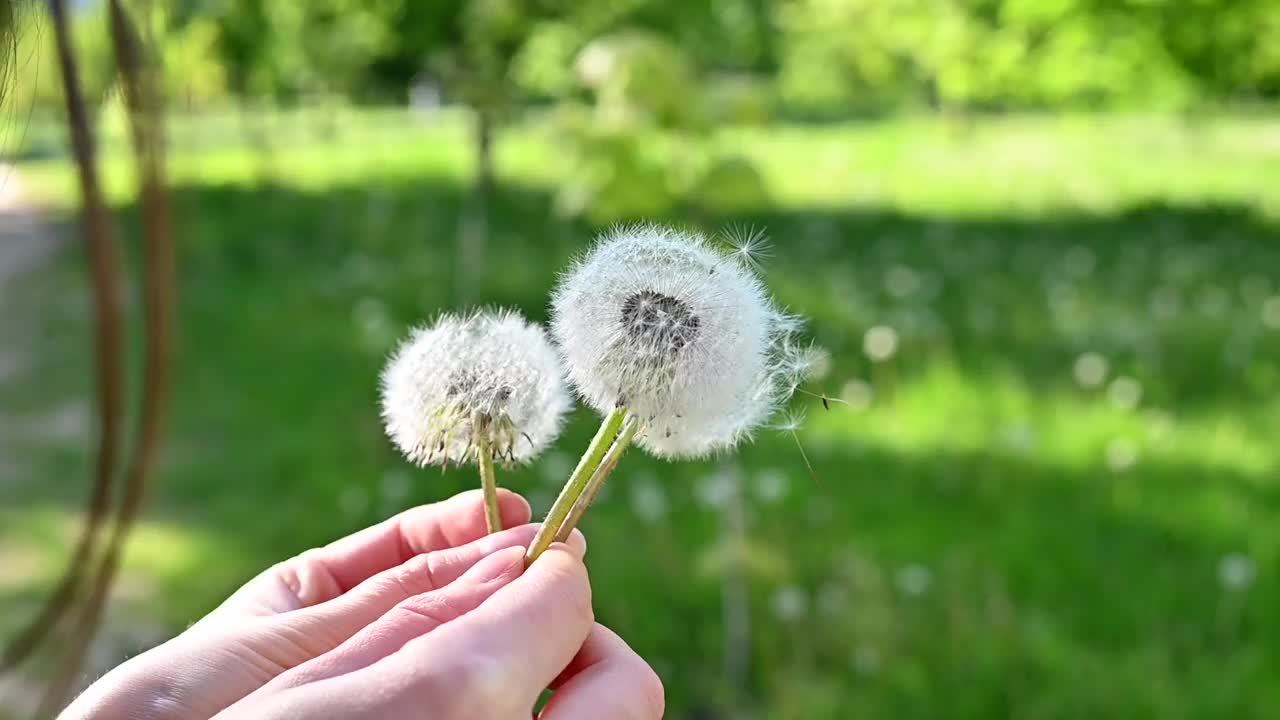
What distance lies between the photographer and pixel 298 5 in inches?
333

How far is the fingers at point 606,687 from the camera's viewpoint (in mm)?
708

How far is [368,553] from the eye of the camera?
0.90 m

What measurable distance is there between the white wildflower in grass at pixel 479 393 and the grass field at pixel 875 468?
7.2 inches

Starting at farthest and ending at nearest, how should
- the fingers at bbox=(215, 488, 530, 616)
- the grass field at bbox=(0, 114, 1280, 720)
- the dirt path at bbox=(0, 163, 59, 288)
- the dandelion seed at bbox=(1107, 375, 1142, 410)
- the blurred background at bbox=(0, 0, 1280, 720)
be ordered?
the dirt path at bbox=(0, 163, 59, 288)
the dandelion seed at bbox=(1107, 375, 1142, 410)
the grass field at bbox=(0, 114, 1280, 720)
the blurred background at bbox=(0, 0, 1280, 720)
the fingers at bbox=(215, 488, 530, 616)

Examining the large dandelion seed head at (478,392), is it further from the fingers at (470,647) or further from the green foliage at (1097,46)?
the green foliage at (1097,46)

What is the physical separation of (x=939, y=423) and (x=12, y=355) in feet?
14.6

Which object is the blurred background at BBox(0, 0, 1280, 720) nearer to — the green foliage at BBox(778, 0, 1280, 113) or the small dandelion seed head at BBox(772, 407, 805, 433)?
the green foliage at BBox(778, 0, 1280, 113)

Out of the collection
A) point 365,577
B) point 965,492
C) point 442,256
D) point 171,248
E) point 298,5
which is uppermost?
point 171,248

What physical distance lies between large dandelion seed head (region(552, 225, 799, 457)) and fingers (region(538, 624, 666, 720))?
0.14 m

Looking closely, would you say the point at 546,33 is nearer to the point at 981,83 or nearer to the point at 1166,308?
the point at 1166,308

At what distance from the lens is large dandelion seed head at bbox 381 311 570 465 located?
31.2 inches

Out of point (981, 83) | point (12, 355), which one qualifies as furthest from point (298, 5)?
point (981, 83)

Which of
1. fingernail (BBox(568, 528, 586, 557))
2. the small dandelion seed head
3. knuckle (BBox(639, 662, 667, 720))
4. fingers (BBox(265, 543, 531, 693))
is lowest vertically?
knuckle (BBox(639, 662, 667, 720))

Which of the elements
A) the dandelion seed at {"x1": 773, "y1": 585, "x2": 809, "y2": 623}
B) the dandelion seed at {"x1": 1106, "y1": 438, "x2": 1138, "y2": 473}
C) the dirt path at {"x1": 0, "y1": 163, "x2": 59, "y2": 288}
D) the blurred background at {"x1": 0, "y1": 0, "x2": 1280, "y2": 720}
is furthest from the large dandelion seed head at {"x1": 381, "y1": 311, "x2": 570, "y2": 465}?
the dirt path at {"x1": 0, "y1": 163, "x2": 59, "y2": 288}
